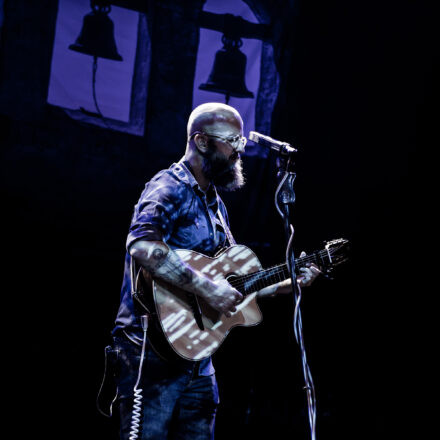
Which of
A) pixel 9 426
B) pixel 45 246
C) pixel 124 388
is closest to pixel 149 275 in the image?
pixel 124 388

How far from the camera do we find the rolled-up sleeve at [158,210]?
2223 mm

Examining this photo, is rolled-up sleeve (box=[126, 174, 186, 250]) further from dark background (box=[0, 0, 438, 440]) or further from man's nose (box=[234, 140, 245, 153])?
dark background (box=[0, 0, 438, 440])

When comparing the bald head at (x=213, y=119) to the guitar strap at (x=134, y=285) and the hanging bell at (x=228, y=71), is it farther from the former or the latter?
the hanging bell at (x=228, y=71)

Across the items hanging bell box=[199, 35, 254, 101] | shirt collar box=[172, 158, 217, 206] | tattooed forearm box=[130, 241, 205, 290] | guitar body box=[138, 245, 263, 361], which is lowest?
guitar body box=[138, 245, 263, 361]

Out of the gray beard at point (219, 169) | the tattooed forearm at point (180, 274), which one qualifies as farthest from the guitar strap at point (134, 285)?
the gray beard at point (219, 169)

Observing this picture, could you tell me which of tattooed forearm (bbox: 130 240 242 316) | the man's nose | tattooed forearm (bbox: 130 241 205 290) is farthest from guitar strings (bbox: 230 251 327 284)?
the man's nose

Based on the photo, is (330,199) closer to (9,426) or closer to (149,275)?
(149,275)

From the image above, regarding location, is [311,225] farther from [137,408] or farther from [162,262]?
[137,408]

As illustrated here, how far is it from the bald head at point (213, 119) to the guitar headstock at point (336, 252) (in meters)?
0.78

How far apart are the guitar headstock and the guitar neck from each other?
0.06ft

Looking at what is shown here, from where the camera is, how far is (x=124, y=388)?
222 cm

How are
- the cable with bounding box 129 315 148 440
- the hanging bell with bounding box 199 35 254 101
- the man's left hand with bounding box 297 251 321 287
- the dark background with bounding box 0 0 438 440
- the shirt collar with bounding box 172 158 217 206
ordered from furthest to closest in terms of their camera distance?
the hanging bell with bounding box 199 35 254 101 → the dark background with bounding box 0 0 438 440 → the man's left hand with bounding box 297 251 321 287 → the shirt collar with bounding box 172 158 217 206 → the cable with bounding box 129 315 148 440

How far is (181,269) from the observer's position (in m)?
2.25

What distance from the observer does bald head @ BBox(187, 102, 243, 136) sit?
8.75ft
